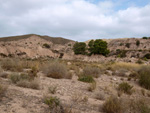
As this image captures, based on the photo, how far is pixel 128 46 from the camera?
64.3 metres

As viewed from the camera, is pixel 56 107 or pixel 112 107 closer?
pixel 56 107

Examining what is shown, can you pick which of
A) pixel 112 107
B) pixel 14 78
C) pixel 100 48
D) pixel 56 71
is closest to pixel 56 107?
pixel 112 107

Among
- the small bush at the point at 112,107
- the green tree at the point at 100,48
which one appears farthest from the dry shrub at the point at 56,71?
the green tree at the point at 100,48

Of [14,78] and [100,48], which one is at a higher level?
[100,48]

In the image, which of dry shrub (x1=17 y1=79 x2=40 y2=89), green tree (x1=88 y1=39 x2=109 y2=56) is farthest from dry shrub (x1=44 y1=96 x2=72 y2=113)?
green tree (x1=88 y1=39 x2=109 y2=56)

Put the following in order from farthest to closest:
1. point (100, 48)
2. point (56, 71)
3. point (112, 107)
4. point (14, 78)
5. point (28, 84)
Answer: point (100, 48) → point (56, 71) → point (14, 78) → point (28, 84) → point (112, 107)

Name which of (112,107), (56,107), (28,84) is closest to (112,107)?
(112,107)

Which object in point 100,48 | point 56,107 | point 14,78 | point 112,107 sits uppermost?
point 100,48

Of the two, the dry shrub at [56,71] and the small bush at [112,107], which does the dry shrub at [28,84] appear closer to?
the small bush at [112,107]

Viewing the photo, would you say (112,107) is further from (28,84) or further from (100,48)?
(100,48)

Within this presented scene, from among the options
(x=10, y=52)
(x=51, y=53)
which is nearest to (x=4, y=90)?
(x=10, y=52)

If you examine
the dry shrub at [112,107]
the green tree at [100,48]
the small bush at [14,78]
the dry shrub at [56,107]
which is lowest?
the dry shrub at [112,107]

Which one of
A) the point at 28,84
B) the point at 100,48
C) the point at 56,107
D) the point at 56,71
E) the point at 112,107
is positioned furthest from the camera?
the point at 100,48

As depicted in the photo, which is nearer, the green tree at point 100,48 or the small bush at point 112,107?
the small bush at point 112,107
